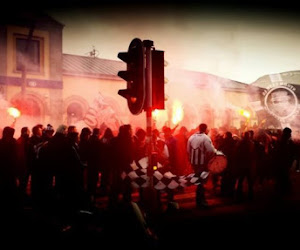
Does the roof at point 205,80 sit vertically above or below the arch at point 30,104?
above

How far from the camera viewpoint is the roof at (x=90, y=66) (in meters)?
22.6

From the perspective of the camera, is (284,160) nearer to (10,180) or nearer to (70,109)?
(10,180)

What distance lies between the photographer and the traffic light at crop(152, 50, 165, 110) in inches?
232

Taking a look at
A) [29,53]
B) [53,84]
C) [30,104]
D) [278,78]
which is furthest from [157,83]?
[278,78]

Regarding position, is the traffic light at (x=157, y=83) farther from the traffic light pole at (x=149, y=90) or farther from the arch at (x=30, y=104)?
the arch at (x=30, y=104)

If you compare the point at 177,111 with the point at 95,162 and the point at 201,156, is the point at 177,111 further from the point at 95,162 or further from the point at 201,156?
the point at 201,156

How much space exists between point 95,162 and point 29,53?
13.9 m

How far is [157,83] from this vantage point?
5934 mm

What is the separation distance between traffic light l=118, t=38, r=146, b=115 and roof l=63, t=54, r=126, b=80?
16.8 m

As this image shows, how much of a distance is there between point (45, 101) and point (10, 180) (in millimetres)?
13565

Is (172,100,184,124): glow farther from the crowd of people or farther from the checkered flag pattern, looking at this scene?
the checkered flag pattern

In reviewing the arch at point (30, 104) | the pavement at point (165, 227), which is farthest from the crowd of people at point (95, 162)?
the arch at point (30, 104)

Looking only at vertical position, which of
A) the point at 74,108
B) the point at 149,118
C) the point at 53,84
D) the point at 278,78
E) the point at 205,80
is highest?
the point at 278,78

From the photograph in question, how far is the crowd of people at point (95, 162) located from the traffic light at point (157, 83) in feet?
2.00
